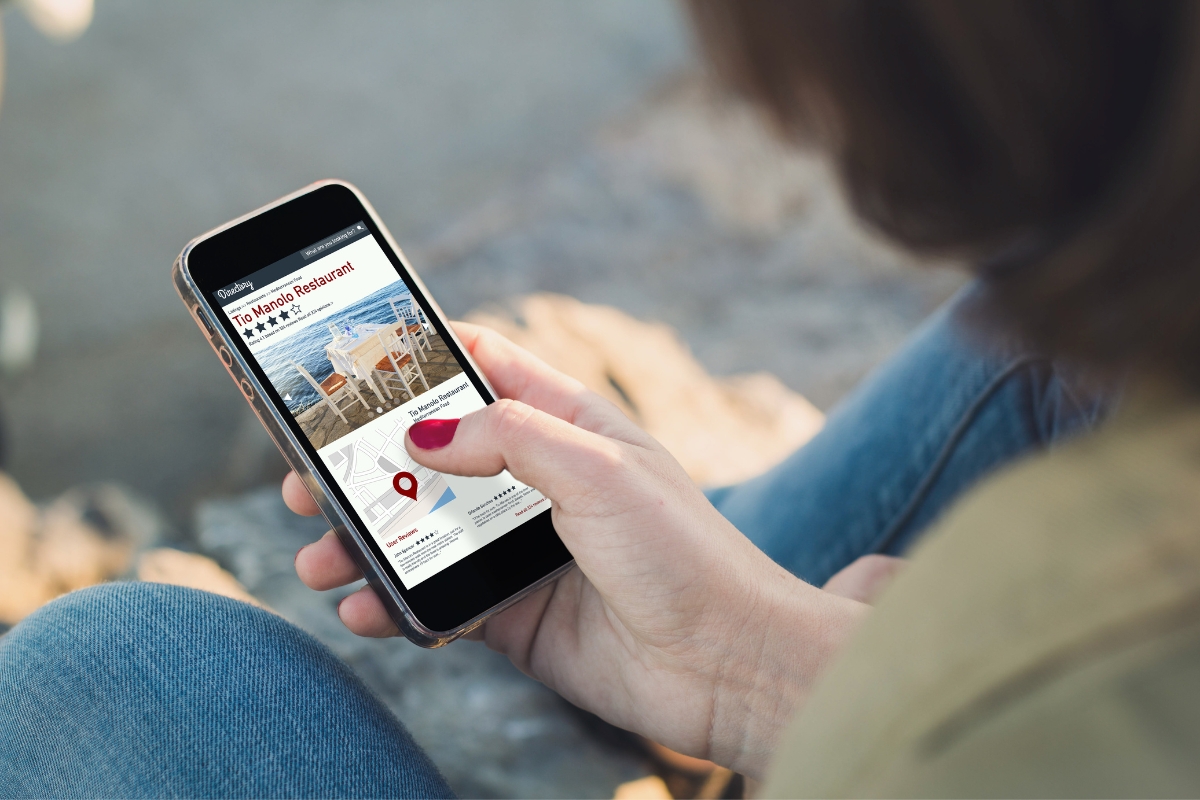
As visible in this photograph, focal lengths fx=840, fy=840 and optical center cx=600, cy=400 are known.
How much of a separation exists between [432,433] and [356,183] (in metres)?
1.33

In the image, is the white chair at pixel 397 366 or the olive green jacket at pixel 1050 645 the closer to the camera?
the olive green jacket at pixel 1050 645

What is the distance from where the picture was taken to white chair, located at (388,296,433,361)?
2.39ft

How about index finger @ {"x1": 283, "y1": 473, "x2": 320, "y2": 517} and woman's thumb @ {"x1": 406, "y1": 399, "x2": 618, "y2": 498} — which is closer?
woman's thumb @ {"x1": 406, "y1": 399, "x2": 618, "y2": 498}

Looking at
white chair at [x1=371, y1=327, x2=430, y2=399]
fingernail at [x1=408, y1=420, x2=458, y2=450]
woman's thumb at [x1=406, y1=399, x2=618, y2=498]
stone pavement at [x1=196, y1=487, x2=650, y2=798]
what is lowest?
stone pavement at [x1=196, y1=487, x2=650, y2=798]

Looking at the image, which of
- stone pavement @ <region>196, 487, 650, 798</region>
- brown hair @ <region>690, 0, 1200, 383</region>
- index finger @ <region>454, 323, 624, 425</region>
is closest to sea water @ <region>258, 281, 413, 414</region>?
index finger @ <region>454, 323, 624, 425</region>

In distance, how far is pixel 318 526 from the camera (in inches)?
42.1

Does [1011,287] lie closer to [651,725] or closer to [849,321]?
[651,725]

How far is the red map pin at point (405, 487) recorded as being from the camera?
69 cm

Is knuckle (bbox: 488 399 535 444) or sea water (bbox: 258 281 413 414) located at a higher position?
sea water (bbox: 258 281 413 414)

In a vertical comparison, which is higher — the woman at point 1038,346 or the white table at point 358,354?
the white table at point 358,354

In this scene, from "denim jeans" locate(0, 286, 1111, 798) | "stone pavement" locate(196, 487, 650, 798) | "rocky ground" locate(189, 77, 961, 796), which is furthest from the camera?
"rocky ground" locate(189, 77, 961, 796)

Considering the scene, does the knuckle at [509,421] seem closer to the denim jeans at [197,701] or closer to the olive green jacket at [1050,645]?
the denim jeans at [197,701]

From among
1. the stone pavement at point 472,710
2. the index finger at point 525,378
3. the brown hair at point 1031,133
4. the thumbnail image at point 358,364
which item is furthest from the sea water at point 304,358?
the brown hair at point 1031,133

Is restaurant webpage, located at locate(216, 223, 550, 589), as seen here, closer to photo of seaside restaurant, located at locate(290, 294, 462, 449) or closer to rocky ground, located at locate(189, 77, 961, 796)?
photo of seaside restaurant, located at locate(290, 294, 462, 449)
